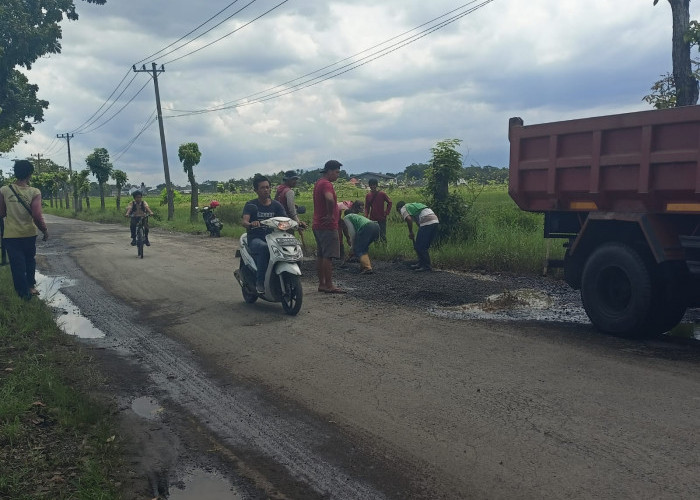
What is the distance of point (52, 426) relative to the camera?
4652 mm

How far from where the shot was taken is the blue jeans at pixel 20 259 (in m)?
9.16

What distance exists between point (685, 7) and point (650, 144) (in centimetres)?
762

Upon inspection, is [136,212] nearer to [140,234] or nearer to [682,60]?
[140,234]

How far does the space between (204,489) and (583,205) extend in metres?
5.57

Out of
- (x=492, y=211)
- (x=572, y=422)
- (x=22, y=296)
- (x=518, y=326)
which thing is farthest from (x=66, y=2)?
(x=572, y=422)

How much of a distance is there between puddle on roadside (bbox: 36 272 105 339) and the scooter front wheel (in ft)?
7.53

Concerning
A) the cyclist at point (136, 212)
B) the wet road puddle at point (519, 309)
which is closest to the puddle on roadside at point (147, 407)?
the wet road puddle at point (519, 309)

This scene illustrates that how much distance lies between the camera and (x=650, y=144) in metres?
6.56

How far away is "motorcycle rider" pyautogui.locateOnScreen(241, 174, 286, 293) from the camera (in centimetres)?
889

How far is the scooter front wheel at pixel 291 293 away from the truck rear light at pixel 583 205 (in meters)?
3.52

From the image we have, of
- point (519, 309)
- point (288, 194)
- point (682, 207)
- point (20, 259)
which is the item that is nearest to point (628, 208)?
point (682, 207)

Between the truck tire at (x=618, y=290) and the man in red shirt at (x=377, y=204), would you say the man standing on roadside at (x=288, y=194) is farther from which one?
the truck tire at (x=618, y=290)

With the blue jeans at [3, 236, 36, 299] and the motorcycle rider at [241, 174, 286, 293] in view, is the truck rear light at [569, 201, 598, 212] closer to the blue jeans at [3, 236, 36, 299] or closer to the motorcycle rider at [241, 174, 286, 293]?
the motorcycle rider at [241, 174, 286, 293]

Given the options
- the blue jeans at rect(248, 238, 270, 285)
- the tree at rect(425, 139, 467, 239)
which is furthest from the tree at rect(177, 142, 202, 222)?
the blue jeans at rect(248, 238, 270, 285)
